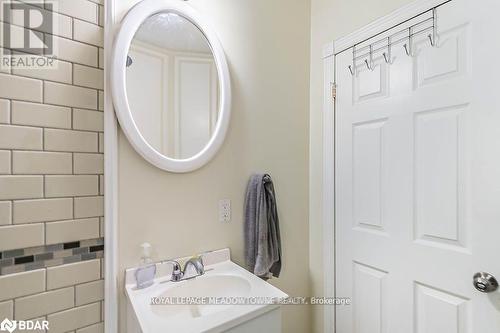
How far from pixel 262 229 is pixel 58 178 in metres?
0.88

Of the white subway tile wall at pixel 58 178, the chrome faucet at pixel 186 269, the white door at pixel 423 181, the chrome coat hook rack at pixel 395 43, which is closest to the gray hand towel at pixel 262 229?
the chrome faucet at pixel 186 269

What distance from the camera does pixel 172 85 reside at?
1.11 m

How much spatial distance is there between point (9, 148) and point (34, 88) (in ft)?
0.69

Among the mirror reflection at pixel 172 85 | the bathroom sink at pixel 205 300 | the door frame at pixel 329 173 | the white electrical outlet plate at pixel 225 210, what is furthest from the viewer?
the door frame at pixel 329 173

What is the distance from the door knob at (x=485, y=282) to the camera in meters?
0.89

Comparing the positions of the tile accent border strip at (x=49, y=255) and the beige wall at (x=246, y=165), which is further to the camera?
the beige wall at (x=246, y=165)

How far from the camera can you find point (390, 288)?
3.97 ft

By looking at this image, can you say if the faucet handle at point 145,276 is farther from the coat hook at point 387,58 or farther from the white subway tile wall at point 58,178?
the coat hook at point 387,58

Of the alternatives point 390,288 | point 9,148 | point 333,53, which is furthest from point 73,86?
point 390,288

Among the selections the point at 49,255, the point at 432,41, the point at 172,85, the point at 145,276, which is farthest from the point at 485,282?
the point at 49,255

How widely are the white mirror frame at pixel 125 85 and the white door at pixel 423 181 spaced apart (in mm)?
691

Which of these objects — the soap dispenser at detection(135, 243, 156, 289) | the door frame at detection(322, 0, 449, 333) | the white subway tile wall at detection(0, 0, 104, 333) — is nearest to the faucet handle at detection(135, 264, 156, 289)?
the soap dispenser at detection(135, 243, 156, 289)

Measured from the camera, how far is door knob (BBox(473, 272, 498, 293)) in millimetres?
892

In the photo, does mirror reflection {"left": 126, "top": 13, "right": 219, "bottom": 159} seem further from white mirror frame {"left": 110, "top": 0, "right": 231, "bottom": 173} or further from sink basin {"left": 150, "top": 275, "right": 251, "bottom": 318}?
sink basin {"left": 150, "top": 275, "right": 251, "bottom": 318}
